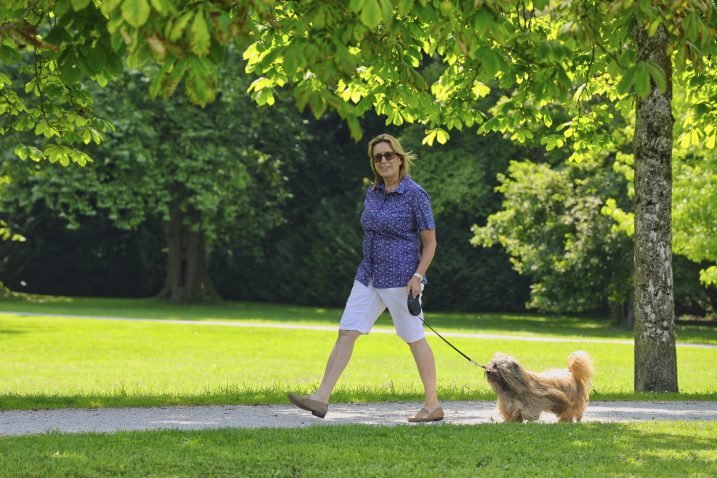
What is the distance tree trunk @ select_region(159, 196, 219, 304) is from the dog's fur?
29.5 meters

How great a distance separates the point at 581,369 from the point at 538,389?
0.46 metres

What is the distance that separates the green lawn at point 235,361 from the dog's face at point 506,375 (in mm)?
2344

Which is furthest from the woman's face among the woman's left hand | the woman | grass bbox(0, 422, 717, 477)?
grass bbox(0, 422, 717, 477)

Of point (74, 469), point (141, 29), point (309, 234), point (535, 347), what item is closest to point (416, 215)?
point (74, 469)

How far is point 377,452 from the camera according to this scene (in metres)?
6.57

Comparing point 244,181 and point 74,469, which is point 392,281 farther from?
point 244,181

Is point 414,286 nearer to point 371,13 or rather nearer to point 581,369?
point 581,369

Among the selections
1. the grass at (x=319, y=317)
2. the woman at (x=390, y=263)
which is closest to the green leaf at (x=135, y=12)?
the woman at (x=390, y=263)

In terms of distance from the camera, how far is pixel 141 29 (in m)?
4.28

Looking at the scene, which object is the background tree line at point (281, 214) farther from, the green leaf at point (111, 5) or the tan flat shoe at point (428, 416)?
the green leaf at point (111, 5)

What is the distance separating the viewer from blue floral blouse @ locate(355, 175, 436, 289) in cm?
798

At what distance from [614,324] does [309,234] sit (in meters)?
13.3

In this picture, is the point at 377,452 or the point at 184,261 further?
the point at 184,261

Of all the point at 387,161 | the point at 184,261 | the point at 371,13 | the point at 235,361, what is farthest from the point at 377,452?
the point at 184,261
